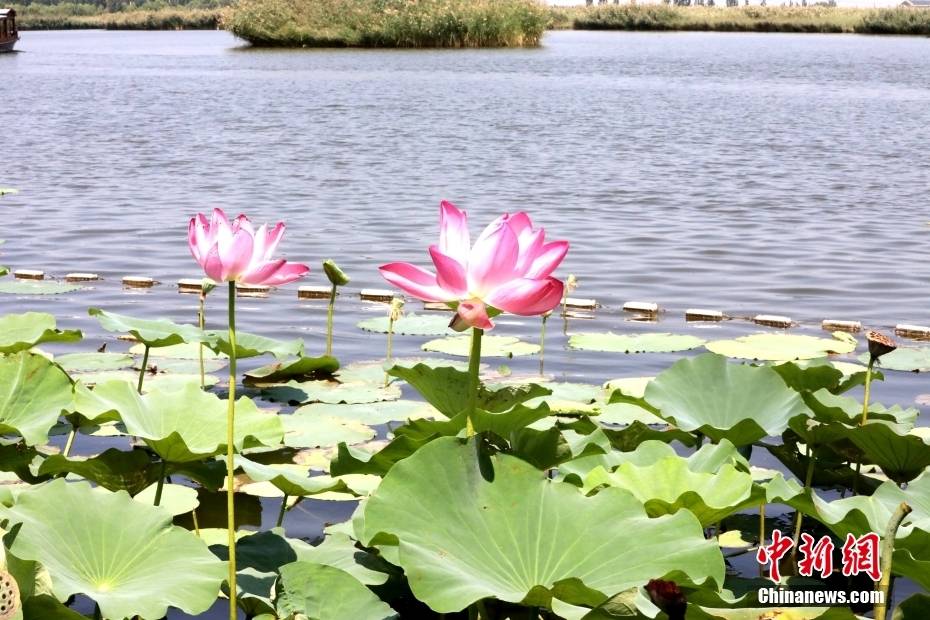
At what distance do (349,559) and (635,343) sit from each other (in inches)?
96.5

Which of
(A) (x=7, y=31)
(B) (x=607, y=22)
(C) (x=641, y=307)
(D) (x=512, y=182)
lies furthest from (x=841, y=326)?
(B) (x=607, y=22)

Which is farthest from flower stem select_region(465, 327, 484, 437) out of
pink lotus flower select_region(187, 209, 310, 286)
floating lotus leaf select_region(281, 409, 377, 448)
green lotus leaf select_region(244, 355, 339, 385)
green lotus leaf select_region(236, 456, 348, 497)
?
green lotus leaf select_region(244, 355, 339, 385)

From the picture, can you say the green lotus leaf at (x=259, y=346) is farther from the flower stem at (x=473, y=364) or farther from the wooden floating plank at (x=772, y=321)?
the wooden floating plank at (x=772, y=321)

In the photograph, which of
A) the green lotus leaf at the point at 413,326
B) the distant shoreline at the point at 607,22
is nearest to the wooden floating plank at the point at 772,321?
the green lotus leaf at the point at 413,326

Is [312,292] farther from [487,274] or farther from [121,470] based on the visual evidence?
[487,274]

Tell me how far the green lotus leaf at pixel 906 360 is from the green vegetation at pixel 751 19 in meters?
45.9

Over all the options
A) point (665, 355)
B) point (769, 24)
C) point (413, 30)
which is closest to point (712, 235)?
point (665, 355)

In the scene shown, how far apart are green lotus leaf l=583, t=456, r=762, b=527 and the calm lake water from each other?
3.45 feet

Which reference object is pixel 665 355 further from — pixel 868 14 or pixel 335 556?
pixel 868 14

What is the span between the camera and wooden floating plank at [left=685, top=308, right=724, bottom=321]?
525cm

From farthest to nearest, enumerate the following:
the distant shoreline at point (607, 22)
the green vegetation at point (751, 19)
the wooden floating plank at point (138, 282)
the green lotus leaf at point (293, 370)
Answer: the green vegetation at point (751, 19)
the distant shoreline at point (607, 22)
the wooden floating plank at point (138, 282)
the green lotus leaf at point (293, 370)

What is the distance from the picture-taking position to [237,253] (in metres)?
1.75

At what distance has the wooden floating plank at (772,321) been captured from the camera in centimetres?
511

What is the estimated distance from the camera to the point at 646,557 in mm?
1651
